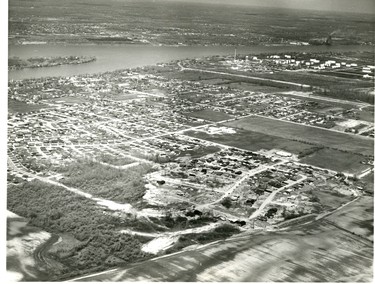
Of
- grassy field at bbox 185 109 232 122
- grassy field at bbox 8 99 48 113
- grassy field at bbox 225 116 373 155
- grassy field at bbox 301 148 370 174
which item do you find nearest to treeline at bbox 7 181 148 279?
grassy field at bbox 8 99 48 113

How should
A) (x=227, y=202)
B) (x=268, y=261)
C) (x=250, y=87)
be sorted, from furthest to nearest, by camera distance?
(x=250, y=87) → (x=227, y=202) → (x=268, y=261)

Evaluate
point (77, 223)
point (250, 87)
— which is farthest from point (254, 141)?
point (250, 87)

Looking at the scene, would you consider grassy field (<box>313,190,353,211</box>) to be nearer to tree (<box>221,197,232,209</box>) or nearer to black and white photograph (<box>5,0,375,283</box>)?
black and white photograph (<box>5,0,375,283</box>)

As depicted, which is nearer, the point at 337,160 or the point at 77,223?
the point at 77,223

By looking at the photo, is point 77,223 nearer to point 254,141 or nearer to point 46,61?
point 254,141

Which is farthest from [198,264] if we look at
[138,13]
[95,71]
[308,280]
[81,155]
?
[95,71]

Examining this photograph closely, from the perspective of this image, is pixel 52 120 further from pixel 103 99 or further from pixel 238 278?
pixel 238 278
